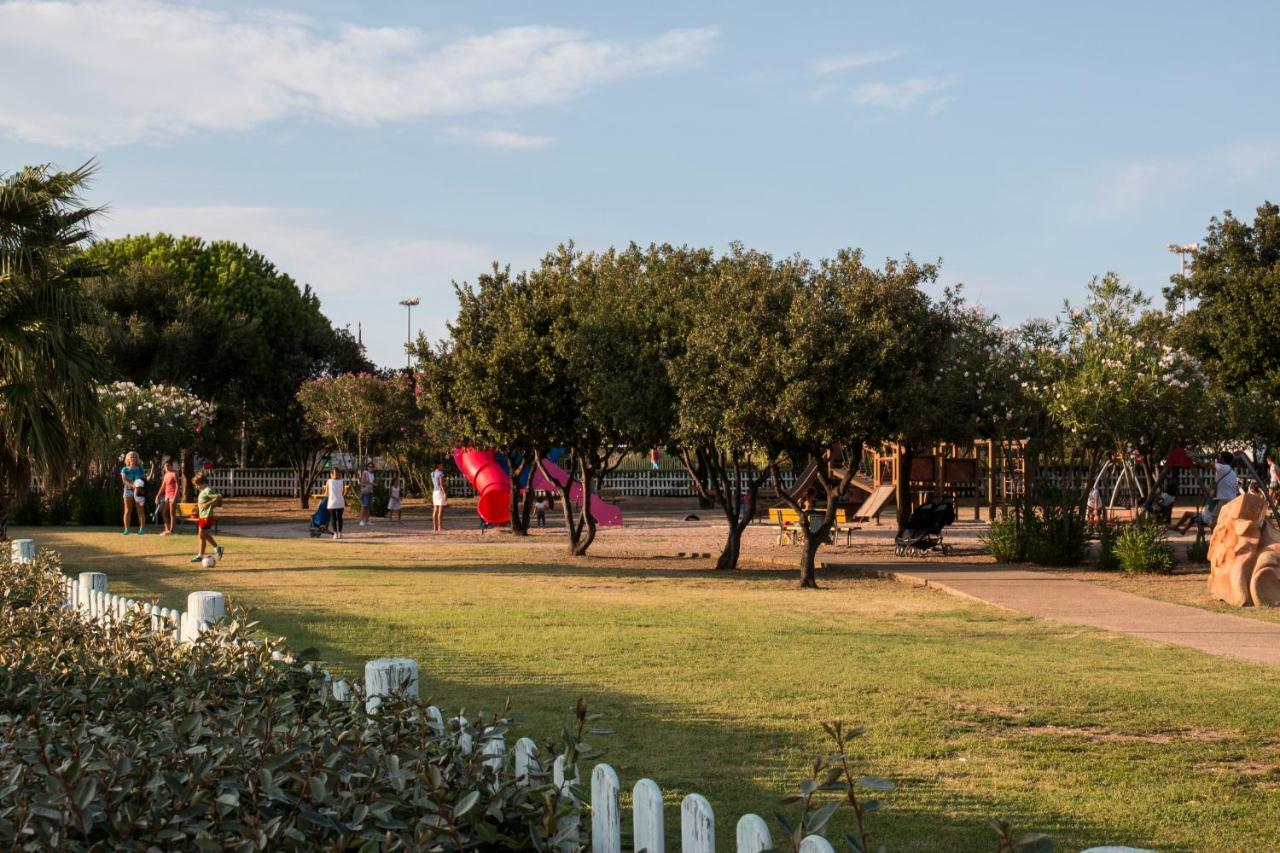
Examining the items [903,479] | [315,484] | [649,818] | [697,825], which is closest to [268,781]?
[649,818]

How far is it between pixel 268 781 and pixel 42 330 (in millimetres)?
13363

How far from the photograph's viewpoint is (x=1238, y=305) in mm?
39719

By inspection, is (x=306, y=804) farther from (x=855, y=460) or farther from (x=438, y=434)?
(x=438, y=434)

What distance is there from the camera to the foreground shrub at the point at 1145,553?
62.9ft

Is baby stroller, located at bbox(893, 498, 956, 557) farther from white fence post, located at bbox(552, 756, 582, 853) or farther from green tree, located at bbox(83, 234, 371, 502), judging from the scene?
green tree, located at bbox(83, 234, 371, 502)

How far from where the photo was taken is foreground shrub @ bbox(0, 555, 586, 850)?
10.1 feet

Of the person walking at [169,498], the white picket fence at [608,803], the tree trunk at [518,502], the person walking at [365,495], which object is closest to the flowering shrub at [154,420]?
the person walking at [365,495]

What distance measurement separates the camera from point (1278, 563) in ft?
49.2

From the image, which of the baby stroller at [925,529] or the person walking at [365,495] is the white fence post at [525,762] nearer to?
the baby stroller at [925,529]

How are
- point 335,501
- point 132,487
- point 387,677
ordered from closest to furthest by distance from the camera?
point 387,677
point 132,487
point 335,501

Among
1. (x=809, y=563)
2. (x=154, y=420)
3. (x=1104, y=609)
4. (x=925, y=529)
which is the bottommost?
(x=1104, y=609)

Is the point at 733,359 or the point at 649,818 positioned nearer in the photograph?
the point at 649,818

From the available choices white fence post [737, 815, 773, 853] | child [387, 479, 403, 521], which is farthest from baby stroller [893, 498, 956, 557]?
white fence post [737, 815, 773, 853]

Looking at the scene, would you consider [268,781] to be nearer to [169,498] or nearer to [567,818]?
[567,818]
